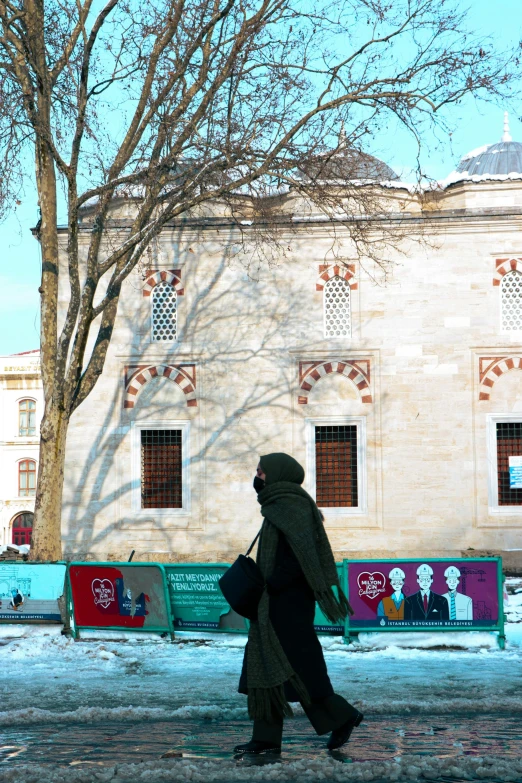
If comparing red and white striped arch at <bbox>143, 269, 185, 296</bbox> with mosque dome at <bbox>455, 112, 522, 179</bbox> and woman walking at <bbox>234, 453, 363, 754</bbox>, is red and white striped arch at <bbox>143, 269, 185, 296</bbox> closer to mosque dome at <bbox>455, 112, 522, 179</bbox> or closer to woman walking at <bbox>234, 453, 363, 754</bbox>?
mosque dome at <bbox>455, 112, 522, 179</bbox>

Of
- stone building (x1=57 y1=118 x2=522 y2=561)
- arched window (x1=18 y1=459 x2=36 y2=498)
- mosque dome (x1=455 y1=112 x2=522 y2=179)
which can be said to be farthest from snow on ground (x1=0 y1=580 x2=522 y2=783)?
arched window (x1=18 y1=459 x2=36 y2=498)

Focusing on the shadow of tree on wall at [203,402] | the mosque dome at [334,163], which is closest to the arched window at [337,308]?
the shadow of tree on wall at [203,402]

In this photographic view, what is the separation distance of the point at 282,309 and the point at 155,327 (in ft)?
8.70

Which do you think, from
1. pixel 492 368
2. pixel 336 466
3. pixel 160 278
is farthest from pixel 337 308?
pixel 160 278

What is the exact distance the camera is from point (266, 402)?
67.3ft

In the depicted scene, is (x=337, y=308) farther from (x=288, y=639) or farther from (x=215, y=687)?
(x=288, y=639)

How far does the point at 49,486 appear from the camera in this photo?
1388cm

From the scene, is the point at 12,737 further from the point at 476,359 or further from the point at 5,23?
the point at 476,359

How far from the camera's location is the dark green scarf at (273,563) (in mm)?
5395

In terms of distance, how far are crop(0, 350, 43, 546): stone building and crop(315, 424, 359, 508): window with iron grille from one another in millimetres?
36578

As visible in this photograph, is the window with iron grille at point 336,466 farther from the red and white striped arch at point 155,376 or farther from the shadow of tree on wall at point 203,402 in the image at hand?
the red and white striped arch at point 155,376

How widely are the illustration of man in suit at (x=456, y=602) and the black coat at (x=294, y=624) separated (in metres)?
4.88

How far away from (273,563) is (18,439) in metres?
51.5

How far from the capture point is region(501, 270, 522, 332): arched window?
20.3 meters
